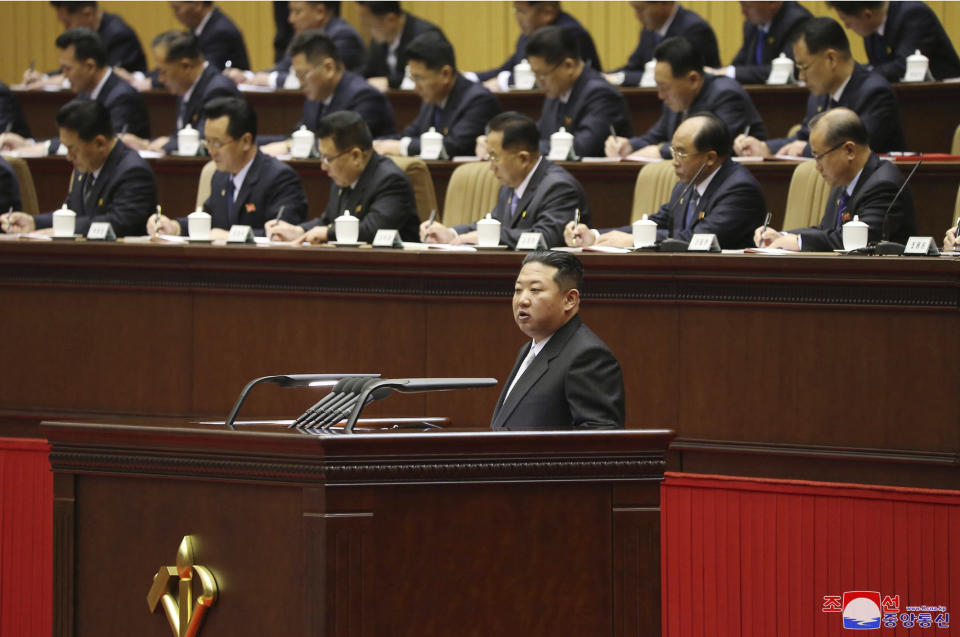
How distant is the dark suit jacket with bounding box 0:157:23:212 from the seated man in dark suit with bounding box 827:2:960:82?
3.49 metres

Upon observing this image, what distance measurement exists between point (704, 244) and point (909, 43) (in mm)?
2638

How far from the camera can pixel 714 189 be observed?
460cm

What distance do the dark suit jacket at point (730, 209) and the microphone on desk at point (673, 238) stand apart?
2.2 inches

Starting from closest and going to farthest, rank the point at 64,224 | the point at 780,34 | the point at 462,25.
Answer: the point at 64,224 → the point at 780,34 → the point at 462,25

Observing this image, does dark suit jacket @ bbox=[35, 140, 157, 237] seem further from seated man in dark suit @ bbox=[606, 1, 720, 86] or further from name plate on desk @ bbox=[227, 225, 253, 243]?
seated man in dark suit @ bbox=[606, 1, 720, 86]

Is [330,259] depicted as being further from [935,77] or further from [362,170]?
[935,77]

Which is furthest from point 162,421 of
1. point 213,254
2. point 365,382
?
point 213,254

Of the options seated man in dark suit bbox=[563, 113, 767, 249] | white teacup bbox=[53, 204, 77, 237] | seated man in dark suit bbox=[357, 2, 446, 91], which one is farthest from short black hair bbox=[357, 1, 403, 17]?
seated man in dark suit bbox=[563, 113, 767, 249]

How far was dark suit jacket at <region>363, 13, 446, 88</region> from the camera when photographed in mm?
7168

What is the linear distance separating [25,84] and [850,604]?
5.96 metres

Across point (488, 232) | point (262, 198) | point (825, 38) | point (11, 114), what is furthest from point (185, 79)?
point (825, 38)

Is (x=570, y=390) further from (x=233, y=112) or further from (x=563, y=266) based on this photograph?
(x=233, y=112)

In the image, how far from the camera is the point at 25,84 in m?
7.74

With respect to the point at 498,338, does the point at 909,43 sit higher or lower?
higher
